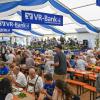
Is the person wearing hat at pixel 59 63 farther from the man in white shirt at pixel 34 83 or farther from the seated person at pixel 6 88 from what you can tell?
the seated person at pixel 6 88

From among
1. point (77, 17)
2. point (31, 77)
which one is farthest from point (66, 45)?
point (31, 77)

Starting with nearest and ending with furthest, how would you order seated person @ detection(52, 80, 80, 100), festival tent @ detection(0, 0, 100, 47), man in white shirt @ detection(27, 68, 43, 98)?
seated person @ detection(52, 80, 80, 100) < man in white shirt @ detection(27, 68, 43, 98) < festival tent @ detection(0, 0, 100, 47)

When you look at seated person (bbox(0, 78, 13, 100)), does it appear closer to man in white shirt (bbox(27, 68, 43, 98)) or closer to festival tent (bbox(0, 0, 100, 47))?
man in white shirt (bbox(27, 68, 43, 98))

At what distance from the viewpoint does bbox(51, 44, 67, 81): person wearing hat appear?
7.28 meters

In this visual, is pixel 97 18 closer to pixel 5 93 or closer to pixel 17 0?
pixel 17 0

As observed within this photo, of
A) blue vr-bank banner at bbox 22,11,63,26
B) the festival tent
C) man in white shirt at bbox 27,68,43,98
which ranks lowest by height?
man in white shirt at bbox 27,68,43,98

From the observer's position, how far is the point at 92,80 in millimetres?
9336

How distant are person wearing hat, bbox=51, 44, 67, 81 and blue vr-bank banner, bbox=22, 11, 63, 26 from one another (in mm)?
4282

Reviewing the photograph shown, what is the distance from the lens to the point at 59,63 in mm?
7371

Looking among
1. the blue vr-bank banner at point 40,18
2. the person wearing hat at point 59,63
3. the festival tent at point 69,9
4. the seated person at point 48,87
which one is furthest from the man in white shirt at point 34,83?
the blue vr-bank banner at point 40,18

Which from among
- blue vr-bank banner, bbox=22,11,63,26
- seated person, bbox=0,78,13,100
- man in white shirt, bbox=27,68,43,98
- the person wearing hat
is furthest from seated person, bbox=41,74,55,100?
blue vr-bank banner, bbox=22,11,63,26

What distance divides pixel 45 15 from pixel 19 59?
2.38 m

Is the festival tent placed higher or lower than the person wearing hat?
higher

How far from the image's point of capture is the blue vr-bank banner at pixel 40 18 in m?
11.3
